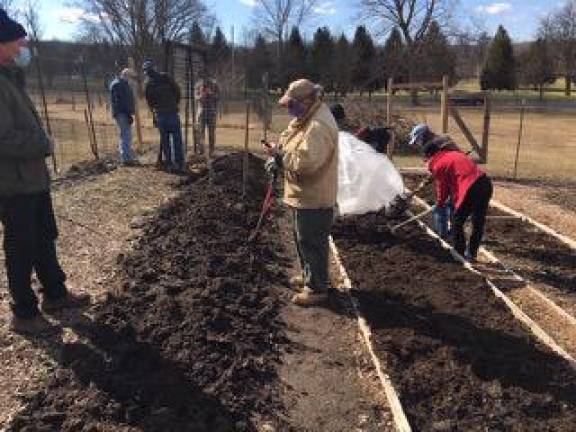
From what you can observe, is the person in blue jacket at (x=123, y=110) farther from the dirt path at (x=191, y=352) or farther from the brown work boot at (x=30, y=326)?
the brown work boot at (x=30, y=326)

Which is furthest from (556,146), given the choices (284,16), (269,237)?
(284,16)

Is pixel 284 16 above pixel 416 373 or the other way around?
above

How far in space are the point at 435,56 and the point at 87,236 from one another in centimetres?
5030

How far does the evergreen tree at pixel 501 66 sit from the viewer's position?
5906 cm

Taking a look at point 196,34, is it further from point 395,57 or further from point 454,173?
point 454,173

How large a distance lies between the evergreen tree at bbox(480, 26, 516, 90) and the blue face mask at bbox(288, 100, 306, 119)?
57247 mm

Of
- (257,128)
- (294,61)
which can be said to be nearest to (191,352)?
(257,128)

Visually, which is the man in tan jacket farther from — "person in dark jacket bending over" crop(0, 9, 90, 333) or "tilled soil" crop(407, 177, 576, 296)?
"tilled soil" crop(407, 177, 576, 296)

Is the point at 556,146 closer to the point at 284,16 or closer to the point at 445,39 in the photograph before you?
the point at 445,39

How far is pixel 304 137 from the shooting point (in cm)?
563

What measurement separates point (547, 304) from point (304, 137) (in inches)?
110

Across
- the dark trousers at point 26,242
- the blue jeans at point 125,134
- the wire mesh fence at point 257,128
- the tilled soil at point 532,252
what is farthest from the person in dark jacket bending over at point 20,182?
the blue jeans at point 125,134

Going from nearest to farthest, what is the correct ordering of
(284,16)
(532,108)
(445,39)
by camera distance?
(532,108), (445,39), (284,16)

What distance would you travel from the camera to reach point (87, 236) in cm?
807
